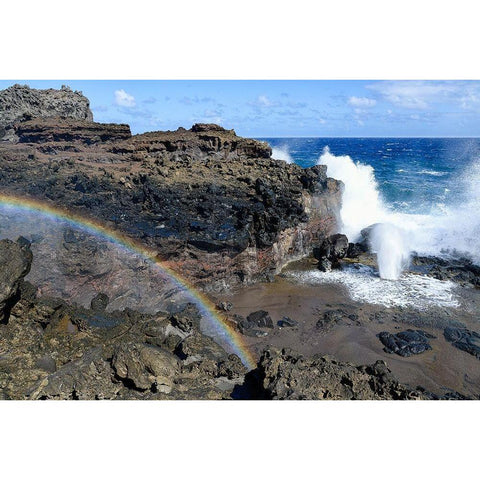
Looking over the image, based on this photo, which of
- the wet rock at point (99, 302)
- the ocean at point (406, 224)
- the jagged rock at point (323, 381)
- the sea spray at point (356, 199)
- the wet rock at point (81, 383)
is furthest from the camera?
the sea spray at point (356, 199)

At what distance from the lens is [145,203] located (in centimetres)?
1217

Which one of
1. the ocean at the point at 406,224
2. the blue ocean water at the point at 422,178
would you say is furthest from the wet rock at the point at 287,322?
the blue ocean water at the point at 422,178

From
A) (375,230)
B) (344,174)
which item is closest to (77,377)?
(375,230)

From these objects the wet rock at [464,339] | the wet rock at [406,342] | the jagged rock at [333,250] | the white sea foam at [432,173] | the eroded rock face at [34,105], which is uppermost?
the white sea foam at [432,173]

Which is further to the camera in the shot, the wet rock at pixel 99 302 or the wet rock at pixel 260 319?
the wet rock at pixel 260 319

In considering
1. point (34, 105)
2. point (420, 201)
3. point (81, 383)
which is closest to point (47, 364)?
point (81, 383)

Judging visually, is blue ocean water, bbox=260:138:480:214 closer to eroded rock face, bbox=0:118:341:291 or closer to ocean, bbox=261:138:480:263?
ocean, bbox=261:138:480:263

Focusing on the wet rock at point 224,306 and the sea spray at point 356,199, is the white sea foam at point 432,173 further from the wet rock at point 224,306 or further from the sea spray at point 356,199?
the wet rock at point 224,306

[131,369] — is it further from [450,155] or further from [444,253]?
[450,155]

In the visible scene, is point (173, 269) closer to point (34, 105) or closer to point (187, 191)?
point (187, 191)

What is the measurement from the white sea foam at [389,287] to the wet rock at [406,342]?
1.94 m

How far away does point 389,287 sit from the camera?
42.4 feet

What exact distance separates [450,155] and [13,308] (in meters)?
58.5

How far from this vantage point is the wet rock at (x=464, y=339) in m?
9.10
